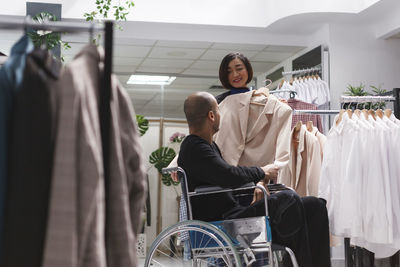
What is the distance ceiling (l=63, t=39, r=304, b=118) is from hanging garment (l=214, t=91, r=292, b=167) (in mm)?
3151

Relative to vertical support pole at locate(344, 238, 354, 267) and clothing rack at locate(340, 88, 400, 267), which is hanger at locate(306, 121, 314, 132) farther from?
vertical support pole at locate(344, 238, 354, 267)

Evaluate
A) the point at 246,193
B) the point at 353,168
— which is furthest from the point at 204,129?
the point at 353,168

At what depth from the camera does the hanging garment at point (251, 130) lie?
367 centimetres

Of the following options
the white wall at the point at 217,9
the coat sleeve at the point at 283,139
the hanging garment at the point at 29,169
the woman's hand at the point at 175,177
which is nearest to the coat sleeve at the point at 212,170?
the woman's hand at the point at 175,177

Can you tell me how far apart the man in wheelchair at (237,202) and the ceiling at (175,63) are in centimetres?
376

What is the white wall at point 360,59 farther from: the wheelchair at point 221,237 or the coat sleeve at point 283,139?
the wheelchair at point 221,237

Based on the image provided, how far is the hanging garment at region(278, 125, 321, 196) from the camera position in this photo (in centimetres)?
451

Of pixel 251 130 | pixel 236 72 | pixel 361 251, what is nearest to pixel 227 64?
pixel 236 72

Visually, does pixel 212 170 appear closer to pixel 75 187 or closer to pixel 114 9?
pixel 75 187

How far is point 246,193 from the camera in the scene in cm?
334

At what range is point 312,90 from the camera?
20.5 ft

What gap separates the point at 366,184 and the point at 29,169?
3.15 m

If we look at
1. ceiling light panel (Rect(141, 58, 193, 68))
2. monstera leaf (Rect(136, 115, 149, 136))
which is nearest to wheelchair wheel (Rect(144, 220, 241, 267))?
monstera leaf (Rect(136, 115, 149, 136))

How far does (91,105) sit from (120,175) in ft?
0.62
